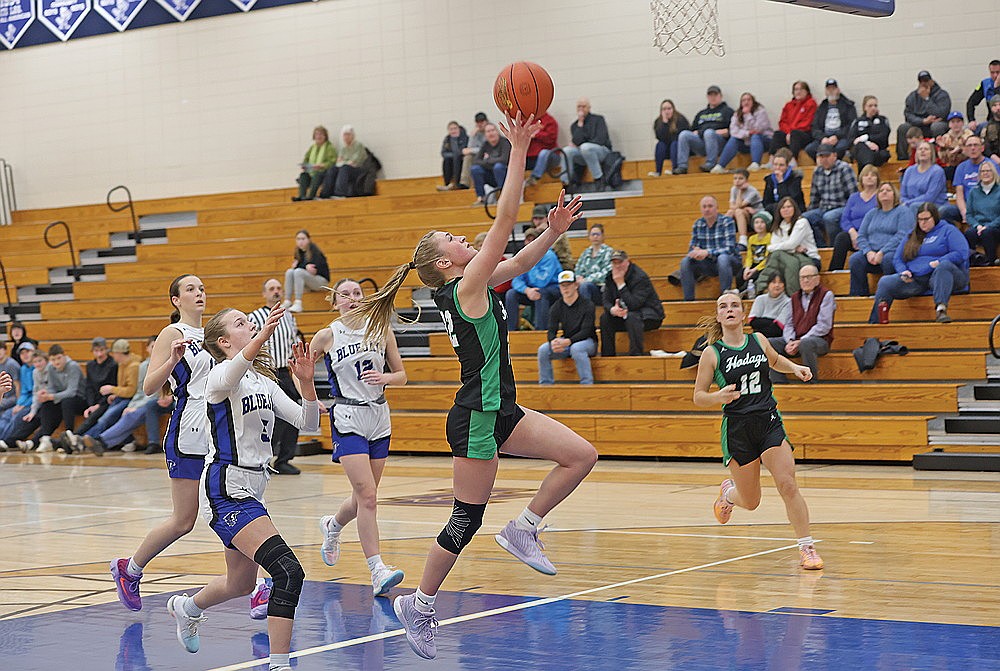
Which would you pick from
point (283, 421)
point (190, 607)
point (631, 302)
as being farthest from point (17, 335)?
point (190, 607)

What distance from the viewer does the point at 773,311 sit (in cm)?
1205

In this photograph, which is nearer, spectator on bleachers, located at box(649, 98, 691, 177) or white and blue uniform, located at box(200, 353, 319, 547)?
white and blue uniform, located at box(200, 353, 319, 547)

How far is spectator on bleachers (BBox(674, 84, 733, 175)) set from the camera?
15984mm

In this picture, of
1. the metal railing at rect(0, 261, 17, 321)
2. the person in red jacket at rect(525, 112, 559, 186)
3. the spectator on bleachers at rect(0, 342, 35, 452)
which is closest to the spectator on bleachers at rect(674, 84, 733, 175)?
the person in red jacket at rect(525, 112, 559, 186)

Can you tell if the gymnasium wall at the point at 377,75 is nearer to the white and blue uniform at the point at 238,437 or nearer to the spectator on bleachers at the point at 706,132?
the spectator on bleachers at the point at 706,132

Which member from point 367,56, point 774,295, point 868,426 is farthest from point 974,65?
point 367,56

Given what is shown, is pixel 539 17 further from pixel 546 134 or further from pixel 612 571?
pixel 612 571

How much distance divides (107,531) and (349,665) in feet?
15.3

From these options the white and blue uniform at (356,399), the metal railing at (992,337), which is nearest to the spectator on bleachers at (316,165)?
the metal railing at (992,337)

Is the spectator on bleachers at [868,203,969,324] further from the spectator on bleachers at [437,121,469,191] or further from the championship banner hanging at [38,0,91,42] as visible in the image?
the championship banner hanging at [38,0,91,42]

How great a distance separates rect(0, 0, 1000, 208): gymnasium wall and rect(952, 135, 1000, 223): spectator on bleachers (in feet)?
8.70

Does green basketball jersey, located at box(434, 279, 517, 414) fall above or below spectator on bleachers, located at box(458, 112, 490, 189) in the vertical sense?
below

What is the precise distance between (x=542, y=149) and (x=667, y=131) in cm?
176

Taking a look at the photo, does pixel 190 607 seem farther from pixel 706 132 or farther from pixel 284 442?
pixel 706 132
